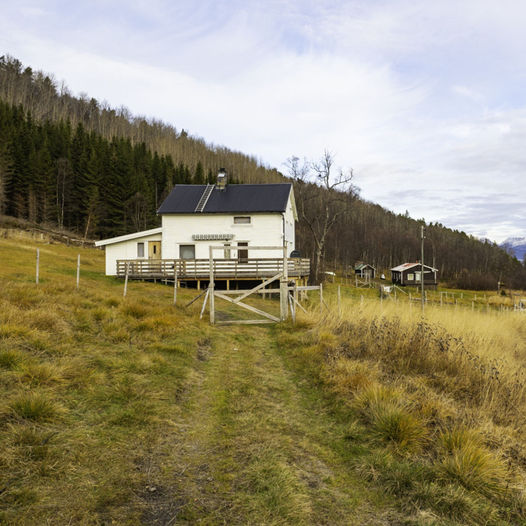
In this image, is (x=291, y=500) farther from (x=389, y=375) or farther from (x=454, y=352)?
(x=454, y=352)

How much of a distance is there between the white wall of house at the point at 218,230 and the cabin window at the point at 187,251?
24 centimetres

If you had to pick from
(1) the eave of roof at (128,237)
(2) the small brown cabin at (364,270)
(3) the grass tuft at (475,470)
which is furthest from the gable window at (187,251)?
(2) the small brown cabin at (364,270)

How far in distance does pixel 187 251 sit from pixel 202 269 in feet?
11.1

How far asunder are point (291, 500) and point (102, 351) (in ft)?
17.2

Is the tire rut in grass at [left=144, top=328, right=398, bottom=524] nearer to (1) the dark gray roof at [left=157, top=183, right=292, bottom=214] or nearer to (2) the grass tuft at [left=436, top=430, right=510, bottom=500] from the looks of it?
(2) the grass tuft at [left=436, top=430, right=510, bottom=500]

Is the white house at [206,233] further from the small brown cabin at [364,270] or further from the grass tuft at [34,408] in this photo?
the small brown cabin at [364,270]

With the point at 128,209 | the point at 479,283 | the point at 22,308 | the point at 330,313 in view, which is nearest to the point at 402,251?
the point at 479,283

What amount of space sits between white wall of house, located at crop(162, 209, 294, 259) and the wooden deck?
1.89 m

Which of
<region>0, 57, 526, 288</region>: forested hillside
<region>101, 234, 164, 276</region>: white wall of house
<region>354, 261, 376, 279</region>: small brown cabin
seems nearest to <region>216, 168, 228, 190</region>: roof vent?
<region>101, 234, 164, 276</region>: white wall of house

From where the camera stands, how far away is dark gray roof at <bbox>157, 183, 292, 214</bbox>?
28.5 m

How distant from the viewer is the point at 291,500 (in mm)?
3254

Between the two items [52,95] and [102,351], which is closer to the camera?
[102,351]

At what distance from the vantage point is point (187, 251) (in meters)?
28.9

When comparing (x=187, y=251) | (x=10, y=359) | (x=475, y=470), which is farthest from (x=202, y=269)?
(x=475, y=470)
